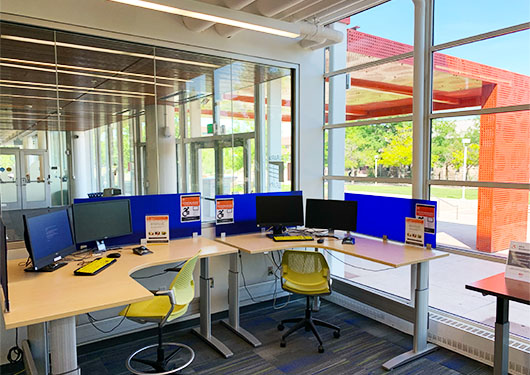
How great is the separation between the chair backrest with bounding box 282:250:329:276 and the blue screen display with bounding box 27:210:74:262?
1.94 m

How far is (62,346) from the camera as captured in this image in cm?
213

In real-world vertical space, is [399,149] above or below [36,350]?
above

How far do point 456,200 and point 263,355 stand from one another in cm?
226

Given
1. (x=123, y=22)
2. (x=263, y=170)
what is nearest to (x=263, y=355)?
(x=263, y=170)

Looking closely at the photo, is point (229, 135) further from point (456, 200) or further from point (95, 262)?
point (456, 200)

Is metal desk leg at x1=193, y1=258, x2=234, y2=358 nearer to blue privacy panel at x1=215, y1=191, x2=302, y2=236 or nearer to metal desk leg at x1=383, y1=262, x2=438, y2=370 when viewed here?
blue privacy panel at x1=215, y1=191, x2=302, y2=236

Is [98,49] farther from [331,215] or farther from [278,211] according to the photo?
[331,215]

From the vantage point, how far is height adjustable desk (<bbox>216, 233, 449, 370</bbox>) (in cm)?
321

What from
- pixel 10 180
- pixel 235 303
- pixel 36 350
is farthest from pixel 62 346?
pixel 235 303

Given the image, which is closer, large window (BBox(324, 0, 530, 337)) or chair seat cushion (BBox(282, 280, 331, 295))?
large window (BBox(324, 0, 530, 337))

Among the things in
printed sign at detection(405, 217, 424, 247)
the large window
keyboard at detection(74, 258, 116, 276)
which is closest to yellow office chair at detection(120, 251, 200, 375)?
keyboard at detection(74, 258, 116, 276)

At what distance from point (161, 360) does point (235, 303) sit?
0.96m

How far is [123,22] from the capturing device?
11.5ft

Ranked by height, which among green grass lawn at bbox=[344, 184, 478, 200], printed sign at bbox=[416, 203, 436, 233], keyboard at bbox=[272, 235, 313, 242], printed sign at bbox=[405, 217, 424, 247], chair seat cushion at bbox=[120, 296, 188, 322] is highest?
green grass lawn at bbox=[344, 184, 478, 200]
